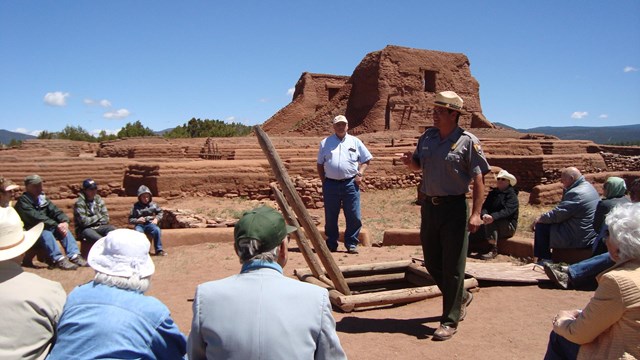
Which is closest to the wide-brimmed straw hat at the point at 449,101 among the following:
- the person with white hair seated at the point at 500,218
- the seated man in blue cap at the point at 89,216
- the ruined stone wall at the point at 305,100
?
the person with white hair seated at the point at 500,218

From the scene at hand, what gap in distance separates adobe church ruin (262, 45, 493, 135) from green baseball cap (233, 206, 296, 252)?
28.5 meters

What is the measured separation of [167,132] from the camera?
144ft

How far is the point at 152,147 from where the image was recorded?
62.8ft

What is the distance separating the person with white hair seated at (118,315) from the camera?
2.20 meters

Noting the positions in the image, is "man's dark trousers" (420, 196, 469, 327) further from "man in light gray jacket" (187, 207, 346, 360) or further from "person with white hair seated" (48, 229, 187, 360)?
"person with white hair seated" (48, 229, 187, 360)

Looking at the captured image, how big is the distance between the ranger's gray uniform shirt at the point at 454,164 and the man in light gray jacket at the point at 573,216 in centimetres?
240

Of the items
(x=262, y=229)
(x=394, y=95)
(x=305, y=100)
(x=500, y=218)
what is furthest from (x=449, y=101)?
(x=305, y=100)

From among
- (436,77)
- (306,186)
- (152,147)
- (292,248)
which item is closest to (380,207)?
(306,186)

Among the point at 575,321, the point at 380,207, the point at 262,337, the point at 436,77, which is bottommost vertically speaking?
the point at 380,207

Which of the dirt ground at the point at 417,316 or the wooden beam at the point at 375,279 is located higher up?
the dirt ground at the point at 417,316

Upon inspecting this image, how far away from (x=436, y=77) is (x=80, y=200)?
89.7 ft

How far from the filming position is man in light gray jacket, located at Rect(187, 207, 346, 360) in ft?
6.53

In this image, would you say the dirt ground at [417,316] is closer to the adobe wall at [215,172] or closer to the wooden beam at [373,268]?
the wooden beam at [373,268]

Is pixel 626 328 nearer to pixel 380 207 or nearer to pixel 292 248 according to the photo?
pixel 292 248
